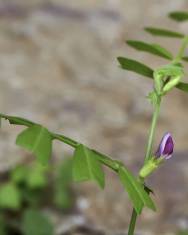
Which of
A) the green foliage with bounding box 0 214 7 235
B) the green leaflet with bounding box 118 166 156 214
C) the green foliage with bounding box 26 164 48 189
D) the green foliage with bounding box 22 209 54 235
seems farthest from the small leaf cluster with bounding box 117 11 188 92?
the green foliage with bounding box 26 164 48 189

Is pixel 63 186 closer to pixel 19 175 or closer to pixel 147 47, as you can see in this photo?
pixel 19 175

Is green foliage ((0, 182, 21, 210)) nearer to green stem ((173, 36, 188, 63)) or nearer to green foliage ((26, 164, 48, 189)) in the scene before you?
green foliage ((26, 164, 48, 189))

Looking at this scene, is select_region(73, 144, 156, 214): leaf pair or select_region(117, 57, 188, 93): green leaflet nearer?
select_region(73, 144, 156, 214): leaf pair

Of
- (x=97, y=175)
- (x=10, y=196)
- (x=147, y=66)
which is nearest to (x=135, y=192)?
(x=97, y=175)

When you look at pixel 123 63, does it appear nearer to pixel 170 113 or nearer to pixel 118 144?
pixel 118 144

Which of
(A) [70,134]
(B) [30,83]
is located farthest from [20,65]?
(A) [70,134]

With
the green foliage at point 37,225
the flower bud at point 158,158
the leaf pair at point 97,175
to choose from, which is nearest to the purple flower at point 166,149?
the flower bud at point 158,158

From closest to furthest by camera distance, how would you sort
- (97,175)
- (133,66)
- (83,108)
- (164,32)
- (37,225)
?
(97,175) < (133,66) < (164,32) < (37,225) < (83,108)
